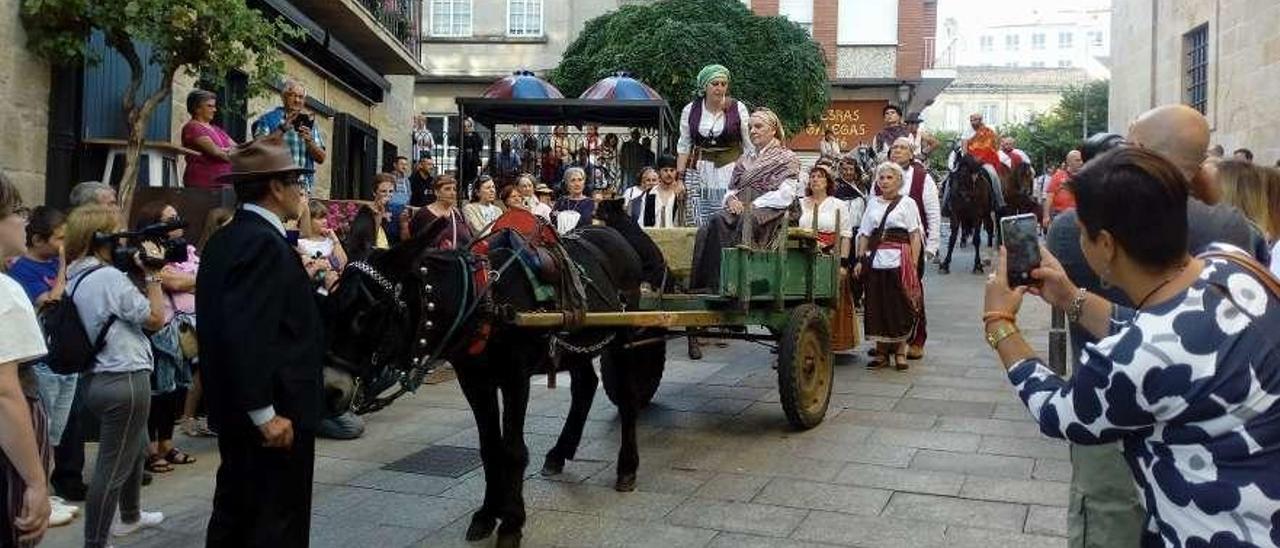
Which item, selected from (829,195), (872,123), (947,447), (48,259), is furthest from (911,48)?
(48,259)

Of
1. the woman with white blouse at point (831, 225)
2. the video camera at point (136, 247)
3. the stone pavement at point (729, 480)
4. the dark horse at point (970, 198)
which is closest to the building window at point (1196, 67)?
the dark horse at point (970, 198)

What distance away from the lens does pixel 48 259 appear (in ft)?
18.8

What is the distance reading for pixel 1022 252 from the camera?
105 inches

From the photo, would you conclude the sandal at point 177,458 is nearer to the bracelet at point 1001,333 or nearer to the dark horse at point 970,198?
the bracelet at point 1001,333

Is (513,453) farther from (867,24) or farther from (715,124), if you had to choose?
(867,24)

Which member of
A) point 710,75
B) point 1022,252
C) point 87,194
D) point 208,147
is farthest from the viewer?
point 208,147

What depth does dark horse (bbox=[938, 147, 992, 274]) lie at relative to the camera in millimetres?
18281

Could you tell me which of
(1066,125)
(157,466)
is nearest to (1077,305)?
(157,466)

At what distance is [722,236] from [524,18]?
2678 cm

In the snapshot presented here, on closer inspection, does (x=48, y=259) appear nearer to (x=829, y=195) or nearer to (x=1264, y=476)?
(x=1264, y=476)

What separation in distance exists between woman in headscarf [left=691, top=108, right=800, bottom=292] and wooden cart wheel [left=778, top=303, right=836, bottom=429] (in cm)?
61

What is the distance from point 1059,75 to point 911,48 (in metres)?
87.0

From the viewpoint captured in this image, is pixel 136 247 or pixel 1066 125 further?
pixel 1066 125

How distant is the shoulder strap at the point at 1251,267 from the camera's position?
2201 millimetres
